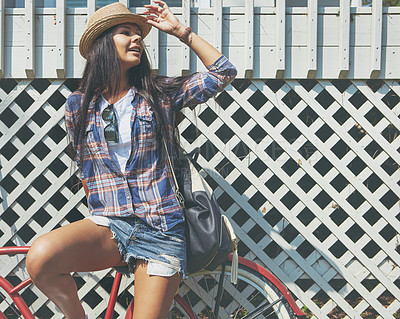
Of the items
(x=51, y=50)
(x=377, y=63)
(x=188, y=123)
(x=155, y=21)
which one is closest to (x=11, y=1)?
(x=51, y=50)

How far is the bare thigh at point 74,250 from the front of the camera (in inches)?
71.2

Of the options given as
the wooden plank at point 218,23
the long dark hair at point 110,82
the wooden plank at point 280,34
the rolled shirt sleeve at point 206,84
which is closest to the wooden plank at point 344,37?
the wooden plank at point 280,34

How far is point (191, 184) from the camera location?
85.0 inches

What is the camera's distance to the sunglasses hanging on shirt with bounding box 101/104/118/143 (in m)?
2.01

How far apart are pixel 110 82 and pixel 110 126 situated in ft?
0.69

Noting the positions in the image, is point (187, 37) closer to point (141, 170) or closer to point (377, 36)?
point (141, 170)

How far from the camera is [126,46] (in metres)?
2.07

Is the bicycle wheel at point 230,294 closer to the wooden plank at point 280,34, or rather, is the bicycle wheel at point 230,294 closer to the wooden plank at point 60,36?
the wooden plank at point 280,34

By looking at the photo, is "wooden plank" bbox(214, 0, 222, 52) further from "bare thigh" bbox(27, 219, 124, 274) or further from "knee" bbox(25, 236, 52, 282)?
"knee" bbox(25, 236, 52, 282)

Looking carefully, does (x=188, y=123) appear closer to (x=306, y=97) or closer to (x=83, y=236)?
(x=306, y=97)

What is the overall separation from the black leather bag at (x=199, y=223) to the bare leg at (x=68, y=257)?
0.33 m

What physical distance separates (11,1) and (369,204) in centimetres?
320

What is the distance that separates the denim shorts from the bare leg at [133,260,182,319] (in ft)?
0.12

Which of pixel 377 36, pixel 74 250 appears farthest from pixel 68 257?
pixel 377 36
